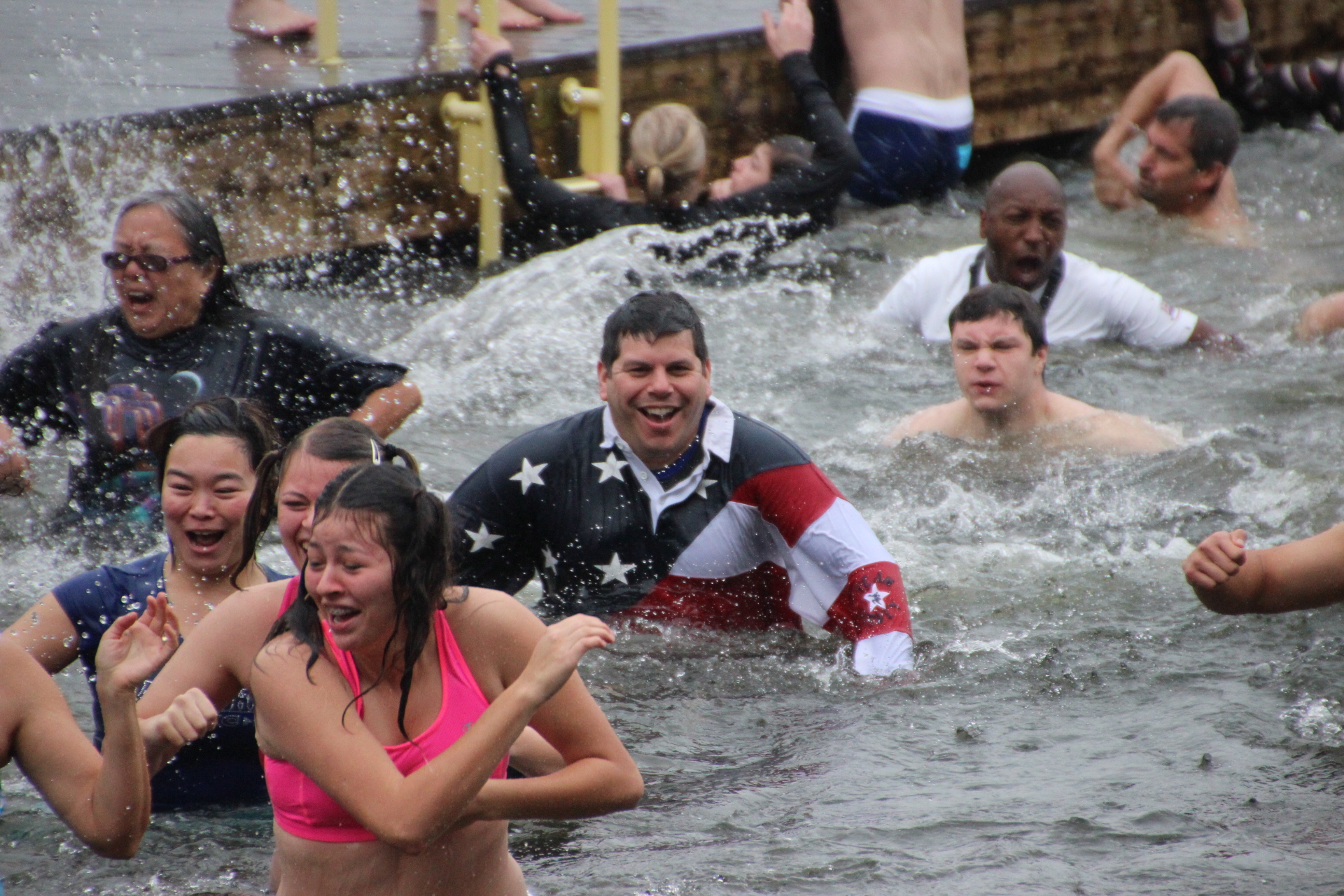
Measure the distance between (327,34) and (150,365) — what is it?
4126 millimetres

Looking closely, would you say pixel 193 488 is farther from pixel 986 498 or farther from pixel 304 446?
pixel 986 498

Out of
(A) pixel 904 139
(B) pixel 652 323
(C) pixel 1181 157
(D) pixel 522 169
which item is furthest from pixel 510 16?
(B) pixel 652 323

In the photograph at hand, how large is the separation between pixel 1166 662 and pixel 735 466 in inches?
58.7

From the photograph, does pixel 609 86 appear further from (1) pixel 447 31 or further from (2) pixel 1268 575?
(2) pixel 1268 575

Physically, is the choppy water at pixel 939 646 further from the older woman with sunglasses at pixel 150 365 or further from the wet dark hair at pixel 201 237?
the wet dark hair at pixel 201 237

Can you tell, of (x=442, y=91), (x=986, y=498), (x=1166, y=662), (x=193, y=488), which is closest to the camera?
(x=193, y=488)

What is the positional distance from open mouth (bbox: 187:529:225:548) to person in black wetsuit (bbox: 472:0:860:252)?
4468 millimetres

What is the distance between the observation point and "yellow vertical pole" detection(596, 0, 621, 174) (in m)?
7.81

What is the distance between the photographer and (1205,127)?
8.38 meters

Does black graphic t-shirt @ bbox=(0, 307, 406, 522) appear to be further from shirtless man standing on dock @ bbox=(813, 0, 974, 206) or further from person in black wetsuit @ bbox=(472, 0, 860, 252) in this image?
shirtless man standing on dock @ bbox=(813, 0, 974, 206)

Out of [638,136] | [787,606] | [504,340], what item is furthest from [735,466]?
[638,136]

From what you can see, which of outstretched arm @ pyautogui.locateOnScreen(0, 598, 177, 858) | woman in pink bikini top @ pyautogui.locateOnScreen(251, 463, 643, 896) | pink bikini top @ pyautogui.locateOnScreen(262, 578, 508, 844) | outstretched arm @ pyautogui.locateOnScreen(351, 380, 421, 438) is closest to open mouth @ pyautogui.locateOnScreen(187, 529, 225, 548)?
outstretched arm @ pyautogui.locateOnScreen(0, 598, 177, 858)

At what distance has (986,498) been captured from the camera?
6.00 meters

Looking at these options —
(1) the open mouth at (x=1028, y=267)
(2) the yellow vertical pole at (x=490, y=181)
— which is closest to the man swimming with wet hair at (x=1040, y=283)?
(1) the open mouth at (x=1028, y=267)
